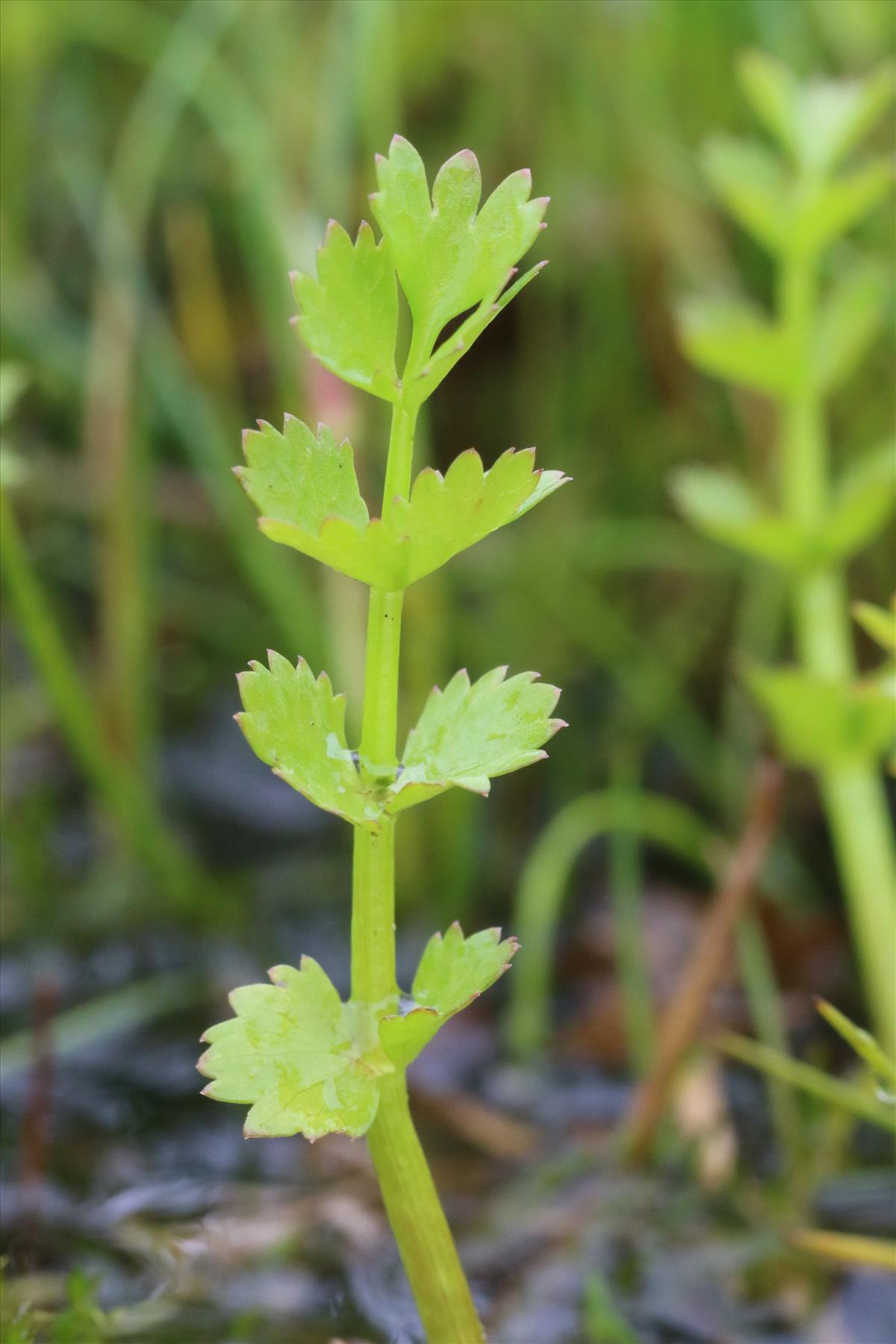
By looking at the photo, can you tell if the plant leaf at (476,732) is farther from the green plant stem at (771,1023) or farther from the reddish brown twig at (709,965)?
the green plant stem at (771,1023)

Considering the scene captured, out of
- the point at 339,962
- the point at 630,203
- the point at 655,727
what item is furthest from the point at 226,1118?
the point at 630,203

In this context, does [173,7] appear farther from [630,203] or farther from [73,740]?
[73,740]

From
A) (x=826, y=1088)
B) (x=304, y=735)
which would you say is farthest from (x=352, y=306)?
(x=826, y=1088)

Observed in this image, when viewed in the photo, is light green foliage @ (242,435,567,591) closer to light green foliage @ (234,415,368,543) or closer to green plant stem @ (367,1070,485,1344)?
light green foliage @ (234,415,368,543)

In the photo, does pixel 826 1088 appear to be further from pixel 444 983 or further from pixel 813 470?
pixel 813 470

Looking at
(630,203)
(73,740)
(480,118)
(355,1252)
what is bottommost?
(355,1252)

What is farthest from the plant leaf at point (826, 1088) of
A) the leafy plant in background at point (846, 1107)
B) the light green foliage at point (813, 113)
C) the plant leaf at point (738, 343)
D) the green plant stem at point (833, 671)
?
the light green foliage at point (813, 113)

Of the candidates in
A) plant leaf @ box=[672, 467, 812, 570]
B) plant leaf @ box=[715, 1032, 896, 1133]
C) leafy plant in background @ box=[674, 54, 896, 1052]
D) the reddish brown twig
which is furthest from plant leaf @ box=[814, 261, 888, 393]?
plant leaf @ box=[715, 1032, 896, 1133]
